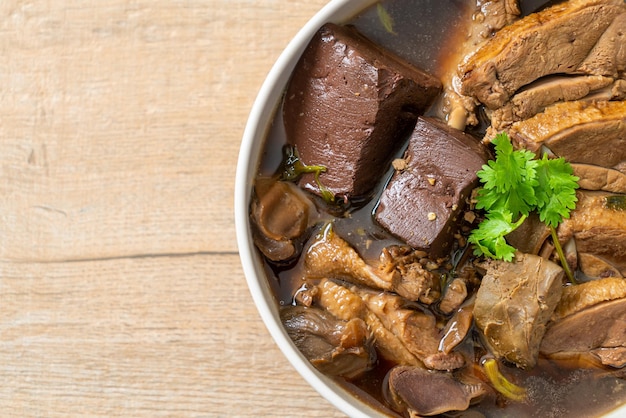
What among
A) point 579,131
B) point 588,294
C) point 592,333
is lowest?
point 592,333

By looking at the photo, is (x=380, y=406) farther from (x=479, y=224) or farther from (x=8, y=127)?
(x=8, y=127)

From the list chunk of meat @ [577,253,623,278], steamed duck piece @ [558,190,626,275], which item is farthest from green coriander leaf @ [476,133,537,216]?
chunk of meat @ [577,253,623,278]

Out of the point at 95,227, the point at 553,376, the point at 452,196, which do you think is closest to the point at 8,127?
the point at 95,227

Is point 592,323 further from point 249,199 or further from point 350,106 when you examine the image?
point 249,199

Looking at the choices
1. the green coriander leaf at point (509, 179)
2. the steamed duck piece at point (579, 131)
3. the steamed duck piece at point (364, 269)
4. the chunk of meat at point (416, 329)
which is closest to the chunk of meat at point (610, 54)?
the steamed duck piece at point (579, 131)

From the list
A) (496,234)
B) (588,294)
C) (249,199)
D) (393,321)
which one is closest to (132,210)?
(249,199)

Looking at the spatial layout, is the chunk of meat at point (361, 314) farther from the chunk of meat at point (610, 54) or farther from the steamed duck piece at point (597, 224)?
the chunk of meat at point (610, 54)

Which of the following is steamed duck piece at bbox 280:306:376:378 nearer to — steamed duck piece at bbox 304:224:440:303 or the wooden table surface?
steamed duck piece at bbox 304:224:440:303
